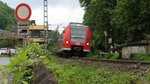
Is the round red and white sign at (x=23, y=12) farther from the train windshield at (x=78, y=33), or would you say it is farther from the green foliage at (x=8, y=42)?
the green foliage at (x=8, y=42)

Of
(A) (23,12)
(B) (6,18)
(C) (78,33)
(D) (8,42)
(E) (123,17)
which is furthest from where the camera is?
(B) (6,18)

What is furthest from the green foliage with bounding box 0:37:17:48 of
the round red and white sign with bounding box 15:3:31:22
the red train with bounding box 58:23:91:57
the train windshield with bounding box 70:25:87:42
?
the round red and white sign with bounding box 15:3:31:22

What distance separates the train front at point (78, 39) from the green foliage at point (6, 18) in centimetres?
11774

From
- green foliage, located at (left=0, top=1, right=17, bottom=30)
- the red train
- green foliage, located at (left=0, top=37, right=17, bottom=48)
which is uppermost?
green foliage, located at (left=0, top=1, right=17, bottom=30)

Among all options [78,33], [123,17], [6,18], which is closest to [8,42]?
[6,18]

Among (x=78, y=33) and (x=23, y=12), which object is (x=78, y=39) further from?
(x=23, y=12)

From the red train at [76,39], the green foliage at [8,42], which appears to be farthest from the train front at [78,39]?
the green foliage at [8,42]

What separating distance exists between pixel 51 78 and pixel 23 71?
2.48m

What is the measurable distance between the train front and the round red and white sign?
24.5m

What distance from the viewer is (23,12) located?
17.1 m

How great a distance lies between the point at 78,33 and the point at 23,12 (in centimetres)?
2502

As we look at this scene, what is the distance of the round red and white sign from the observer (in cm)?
1700

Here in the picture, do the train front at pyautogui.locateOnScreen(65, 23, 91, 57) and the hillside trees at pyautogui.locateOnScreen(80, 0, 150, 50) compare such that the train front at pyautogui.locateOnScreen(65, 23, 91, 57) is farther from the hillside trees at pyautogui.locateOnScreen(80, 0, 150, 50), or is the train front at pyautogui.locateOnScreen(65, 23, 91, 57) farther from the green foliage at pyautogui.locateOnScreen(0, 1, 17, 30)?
the green foliage at pyautogui.locateOnScreen(0, 1, 17, 30)

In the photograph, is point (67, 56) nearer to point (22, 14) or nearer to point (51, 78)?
point (22, 14)
